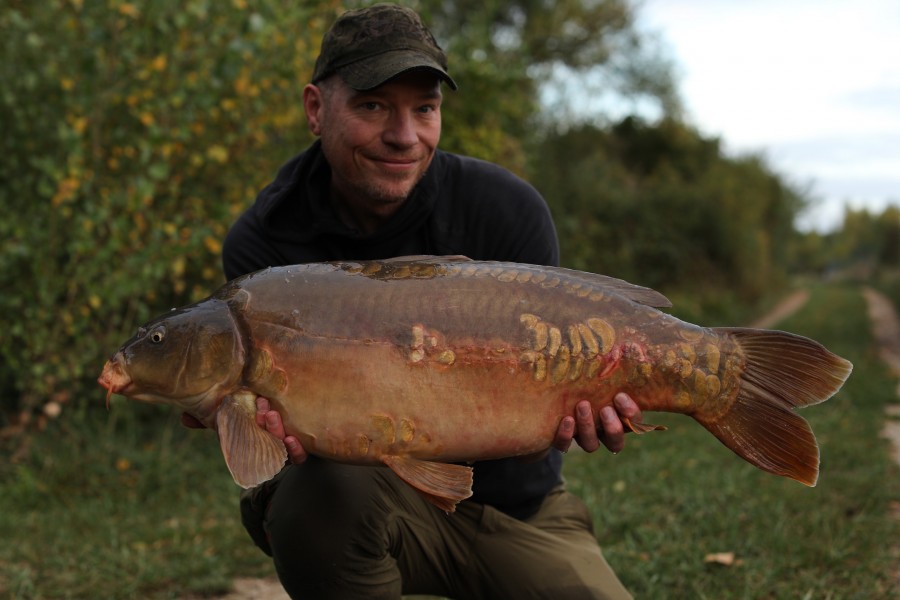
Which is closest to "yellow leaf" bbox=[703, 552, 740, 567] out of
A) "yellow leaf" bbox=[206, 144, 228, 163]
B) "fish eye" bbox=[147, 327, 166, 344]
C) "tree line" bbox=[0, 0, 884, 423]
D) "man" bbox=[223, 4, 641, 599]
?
"man" bbox=[223, 4, 641, 599]

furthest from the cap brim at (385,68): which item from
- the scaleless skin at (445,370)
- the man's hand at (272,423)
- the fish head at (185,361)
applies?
the man's hand at (272,423)

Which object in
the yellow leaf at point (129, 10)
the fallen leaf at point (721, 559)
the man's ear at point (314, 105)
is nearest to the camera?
the man's ear at point (314, 105)

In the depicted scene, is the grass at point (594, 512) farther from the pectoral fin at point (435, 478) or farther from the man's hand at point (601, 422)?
the pectoral fin at point (435, 478)

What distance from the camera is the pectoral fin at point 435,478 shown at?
77.2 inches

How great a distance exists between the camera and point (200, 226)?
188 inches

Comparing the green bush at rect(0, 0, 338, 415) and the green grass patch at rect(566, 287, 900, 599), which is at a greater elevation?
the green bush at rect(0, 0, 338, 415)

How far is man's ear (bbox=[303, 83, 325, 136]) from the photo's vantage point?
2.67 meters

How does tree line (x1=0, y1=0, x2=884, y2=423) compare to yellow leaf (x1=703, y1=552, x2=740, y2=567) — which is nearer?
yellow leaf (x1=703, y1=552, x2=740, y2=567)

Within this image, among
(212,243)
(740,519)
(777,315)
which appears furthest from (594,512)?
(777,315)

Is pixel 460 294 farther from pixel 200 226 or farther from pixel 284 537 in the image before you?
pixel 200 226

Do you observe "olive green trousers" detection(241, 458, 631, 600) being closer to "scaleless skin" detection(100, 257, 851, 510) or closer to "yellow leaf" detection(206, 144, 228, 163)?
"scaleless skin" detection(100, 257, 851, 510)

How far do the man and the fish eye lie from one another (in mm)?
481

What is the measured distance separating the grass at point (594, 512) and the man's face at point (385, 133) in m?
1.56

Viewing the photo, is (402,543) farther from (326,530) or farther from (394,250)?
(394,250)
